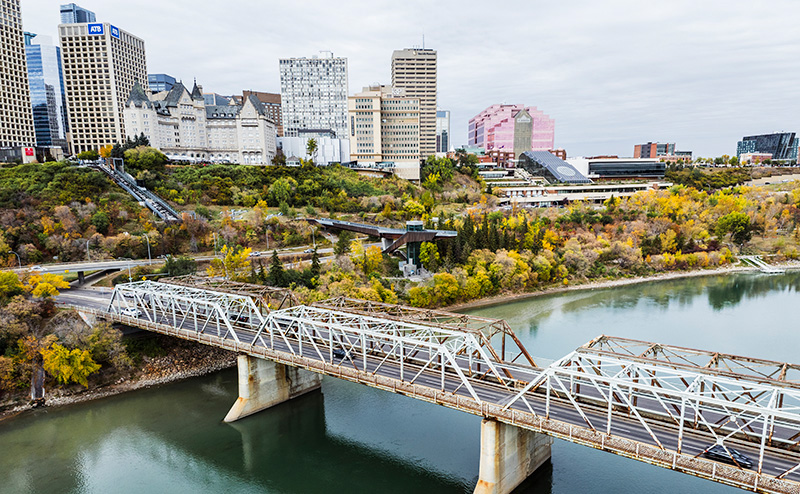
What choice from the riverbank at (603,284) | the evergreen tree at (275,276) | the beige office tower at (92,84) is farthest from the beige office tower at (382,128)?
the evergreen tree at (275,276)

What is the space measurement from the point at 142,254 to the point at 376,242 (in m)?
30.6

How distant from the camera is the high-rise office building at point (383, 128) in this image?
375 feet

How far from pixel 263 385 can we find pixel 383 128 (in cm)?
9452

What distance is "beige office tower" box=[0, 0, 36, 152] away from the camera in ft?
322

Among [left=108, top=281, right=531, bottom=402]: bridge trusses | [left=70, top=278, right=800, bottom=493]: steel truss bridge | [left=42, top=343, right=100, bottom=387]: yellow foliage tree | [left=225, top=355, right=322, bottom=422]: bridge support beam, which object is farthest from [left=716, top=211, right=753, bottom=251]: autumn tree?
[left=42, top=343, right=100, bottom=387]: yellow foliage tree

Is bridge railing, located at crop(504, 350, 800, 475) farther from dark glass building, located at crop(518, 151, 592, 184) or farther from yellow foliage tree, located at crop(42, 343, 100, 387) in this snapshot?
dark glass building, located at crop(518, 151, 592, 184)

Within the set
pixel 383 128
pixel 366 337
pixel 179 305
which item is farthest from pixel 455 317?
pixel 383 128

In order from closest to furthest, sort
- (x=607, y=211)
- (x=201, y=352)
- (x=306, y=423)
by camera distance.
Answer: (x=306, y=423) < (x=201, y=352) < (x=607, y=211)

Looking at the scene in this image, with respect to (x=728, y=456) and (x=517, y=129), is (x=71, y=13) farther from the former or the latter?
(x=728, y=456)

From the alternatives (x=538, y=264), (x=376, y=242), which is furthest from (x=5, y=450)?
(x=538, y=264)

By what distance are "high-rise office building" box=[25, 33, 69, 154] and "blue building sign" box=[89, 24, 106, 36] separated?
39.7 meters

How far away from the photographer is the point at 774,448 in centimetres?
1781

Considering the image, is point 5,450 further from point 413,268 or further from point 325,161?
point 325,161

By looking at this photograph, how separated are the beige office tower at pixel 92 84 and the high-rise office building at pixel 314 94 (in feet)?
136
